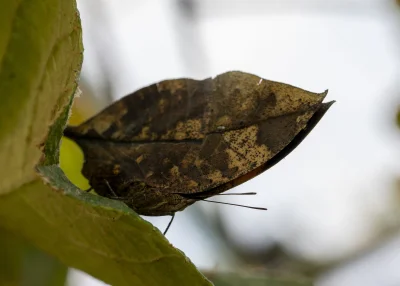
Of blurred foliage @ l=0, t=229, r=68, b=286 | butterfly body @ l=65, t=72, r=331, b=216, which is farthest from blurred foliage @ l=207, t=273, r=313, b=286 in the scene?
blurred foliage @ l=0, t=229, r=68, b=286

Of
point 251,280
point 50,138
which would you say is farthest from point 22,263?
point 251,280

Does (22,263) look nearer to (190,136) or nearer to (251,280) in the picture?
(190,136)

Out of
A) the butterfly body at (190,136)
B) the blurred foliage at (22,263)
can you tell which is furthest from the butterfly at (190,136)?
the blurred foliage at (22,263)

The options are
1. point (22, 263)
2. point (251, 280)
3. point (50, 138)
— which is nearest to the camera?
point (50, 138)

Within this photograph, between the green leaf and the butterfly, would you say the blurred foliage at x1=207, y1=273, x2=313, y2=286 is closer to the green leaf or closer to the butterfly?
the butterfly

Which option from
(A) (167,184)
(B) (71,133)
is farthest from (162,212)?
(B) (71,133)

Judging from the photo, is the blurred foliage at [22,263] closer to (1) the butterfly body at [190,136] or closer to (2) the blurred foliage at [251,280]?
(1) the butterfly body at [190,136]
